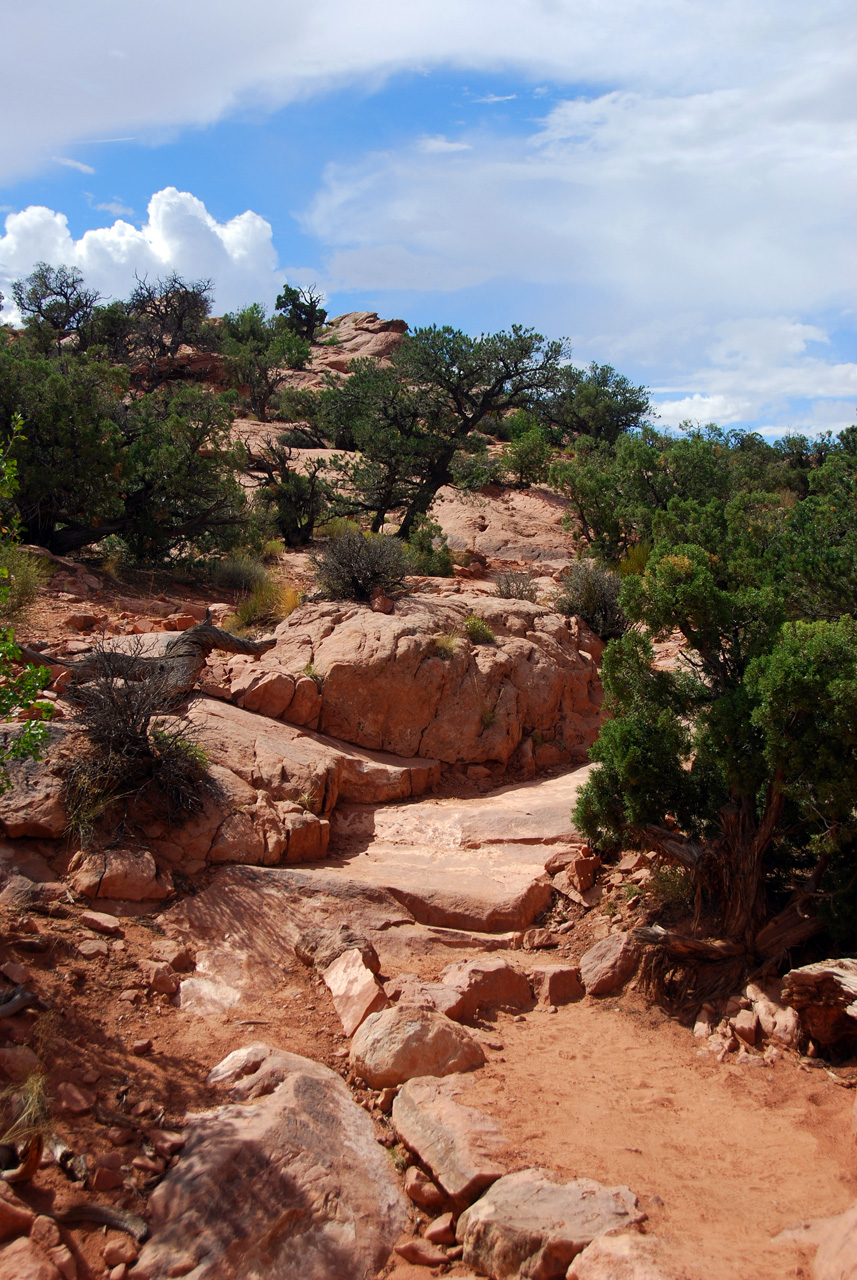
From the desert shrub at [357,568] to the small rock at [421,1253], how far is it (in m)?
8.72

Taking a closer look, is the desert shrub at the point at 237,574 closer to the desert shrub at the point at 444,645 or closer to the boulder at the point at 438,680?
the boulder at the point at 438,680

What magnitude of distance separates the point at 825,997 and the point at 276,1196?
11.5ft

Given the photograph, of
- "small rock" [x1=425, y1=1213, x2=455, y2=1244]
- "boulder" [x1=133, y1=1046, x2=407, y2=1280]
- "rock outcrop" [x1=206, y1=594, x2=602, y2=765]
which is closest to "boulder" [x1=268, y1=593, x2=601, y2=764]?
"rock outcrop" [x1=206, y1=594, x2=602, y2=765]

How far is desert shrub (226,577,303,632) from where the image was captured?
37.8 feet

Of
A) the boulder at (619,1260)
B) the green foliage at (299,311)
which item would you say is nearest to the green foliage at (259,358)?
the green foliage at (299,311)

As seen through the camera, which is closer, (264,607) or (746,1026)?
(746,1026)

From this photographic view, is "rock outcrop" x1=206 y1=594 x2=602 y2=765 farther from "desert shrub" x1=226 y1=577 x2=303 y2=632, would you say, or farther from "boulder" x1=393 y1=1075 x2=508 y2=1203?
"boulder" x1=393 y1=1075 x2=508 y2=1203

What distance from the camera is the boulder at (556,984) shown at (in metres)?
5.73

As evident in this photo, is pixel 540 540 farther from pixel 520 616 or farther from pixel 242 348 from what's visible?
pixel 242 348

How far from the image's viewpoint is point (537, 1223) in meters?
3.19

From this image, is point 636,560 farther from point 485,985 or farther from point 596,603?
point 485,985

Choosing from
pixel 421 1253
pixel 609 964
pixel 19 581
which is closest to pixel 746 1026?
pixel 609 964

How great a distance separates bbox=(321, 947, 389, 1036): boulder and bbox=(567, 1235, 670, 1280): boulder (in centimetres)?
210

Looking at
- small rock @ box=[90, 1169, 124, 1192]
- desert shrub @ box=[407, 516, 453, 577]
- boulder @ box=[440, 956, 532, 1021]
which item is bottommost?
boulder @ box=[440, 956, 532, 1021]
